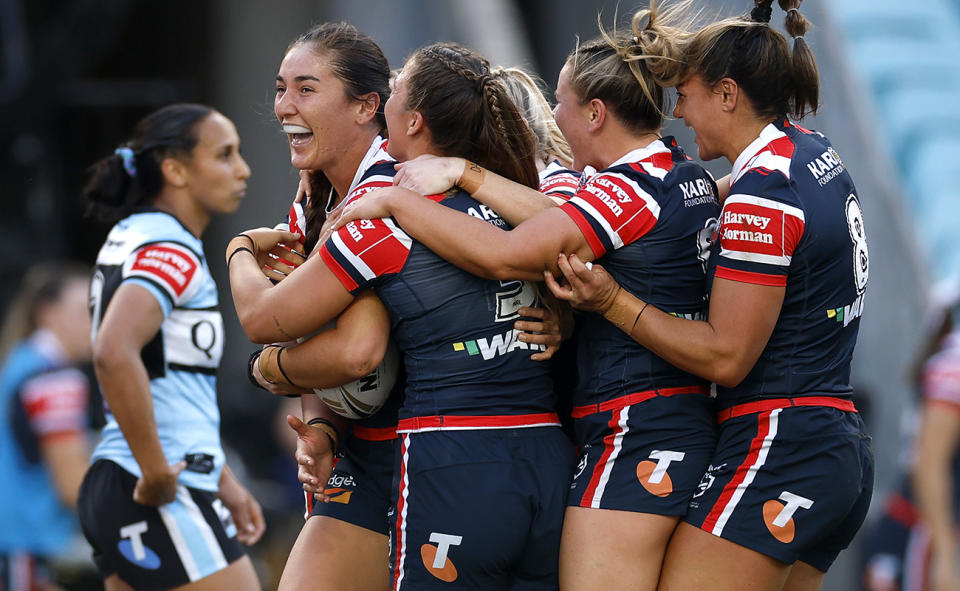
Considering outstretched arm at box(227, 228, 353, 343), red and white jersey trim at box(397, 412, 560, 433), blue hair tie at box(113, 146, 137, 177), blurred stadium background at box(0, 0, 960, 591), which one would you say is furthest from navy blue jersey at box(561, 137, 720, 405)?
blurred stadium background at box(0, 0, 960, 591)

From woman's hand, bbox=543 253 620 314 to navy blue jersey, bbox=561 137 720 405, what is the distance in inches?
3.3

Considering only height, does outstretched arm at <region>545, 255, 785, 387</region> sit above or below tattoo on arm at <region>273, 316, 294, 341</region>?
above

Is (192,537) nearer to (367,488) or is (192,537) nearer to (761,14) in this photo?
(367,488)

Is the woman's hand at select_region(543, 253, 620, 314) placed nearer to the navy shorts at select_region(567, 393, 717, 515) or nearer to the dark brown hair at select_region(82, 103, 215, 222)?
the navy shorts at select_region(567, 393, 717, 515)

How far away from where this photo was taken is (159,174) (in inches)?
178

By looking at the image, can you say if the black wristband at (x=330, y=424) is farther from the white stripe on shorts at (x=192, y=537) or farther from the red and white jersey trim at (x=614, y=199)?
the red and white jersey trim at (x=614, y=199)

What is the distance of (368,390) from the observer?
3.44 meters

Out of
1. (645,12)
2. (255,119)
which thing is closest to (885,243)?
(645,12)

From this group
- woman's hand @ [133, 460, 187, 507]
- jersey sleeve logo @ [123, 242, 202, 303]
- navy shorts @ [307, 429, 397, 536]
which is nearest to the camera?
navy shorts @ [307, 429, 397, 536]

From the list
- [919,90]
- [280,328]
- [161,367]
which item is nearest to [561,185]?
[280,328]

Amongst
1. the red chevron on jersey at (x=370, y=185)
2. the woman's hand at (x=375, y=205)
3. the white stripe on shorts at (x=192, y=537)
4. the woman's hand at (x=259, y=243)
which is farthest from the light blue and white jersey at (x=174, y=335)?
the woman's hand at (x=375, y=205)

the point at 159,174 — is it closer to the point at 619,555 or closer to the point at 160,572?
the point at 160,572

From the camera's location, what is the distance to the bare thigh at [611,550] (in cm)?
310

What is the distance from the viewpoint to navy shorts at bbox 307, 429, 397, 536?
3.66 m
